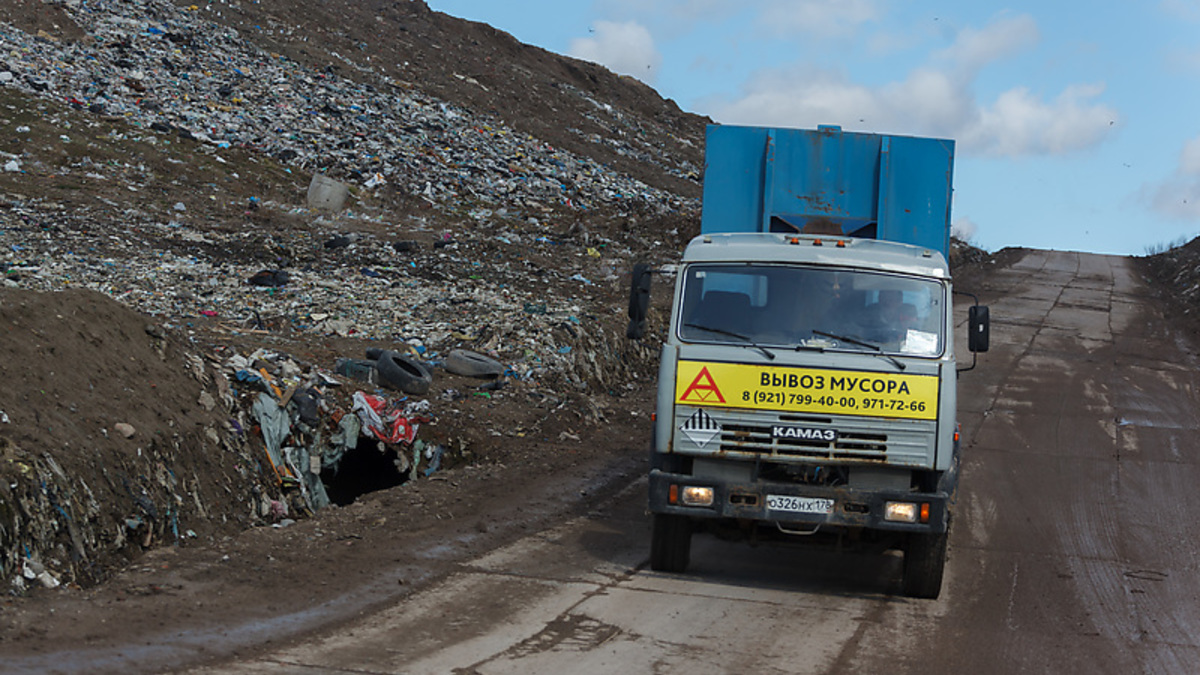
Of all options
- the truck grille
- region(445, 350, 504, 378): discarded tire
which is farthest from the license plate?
region(445, 350, 504, 378): discarded tire

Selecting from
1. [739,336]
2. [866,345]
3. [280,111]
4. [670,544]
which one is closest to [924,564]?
[866,345]

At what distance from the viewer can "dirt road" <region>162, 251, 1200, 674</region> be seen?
6184mm

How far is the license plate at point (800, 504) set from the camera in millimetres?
7324

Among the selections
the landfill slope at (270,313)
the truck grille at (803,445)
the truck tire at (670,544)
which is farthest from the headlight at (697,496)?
the landfill slope at (270,313)

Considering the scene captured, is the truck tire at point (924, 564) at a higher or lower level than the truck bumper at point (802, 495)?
lower

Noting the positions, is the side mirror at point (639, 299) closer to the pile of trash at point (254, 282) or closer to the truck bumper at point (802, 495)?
the truck bumper at point (802, 495)

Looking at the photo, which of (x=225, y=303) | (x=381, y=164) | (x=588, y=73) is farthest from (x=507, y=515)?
(x=588, y=73)

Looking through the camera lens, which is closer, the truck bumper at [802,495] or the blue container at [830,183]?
the truck bumper at [802,495]

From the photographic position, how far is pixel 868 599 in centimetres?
770

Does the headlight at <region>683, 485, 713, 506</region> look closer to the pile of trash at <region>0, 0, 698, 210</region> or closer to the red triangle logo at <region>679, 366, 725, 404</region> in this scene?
the red triangle logo at <region>679, 366, 725, 404</region>

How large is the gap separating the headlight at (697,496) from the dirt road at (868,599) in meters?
0.62

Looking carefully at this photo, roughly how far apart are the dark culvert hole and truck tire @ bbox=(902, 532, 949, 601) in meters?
5.83

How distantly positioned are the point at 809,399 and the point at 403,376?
6568 millimetres

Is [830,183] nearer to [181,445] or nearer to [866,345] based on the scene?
[866,345]
